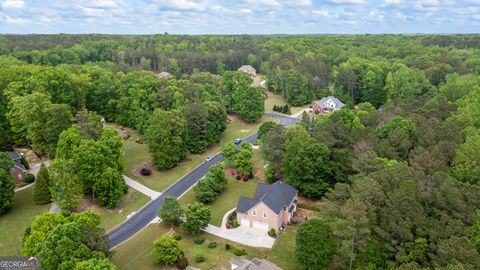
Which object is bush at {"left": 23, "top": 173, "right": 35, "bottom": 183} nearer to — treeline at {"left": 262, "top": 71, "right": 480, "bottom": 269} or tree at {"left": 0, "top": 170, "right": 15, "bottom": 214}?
tree at {"left": 0, "top": 170, "right": 15, "bottom": 214}

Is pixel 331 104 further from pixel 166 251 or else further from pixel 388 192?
pixel 166 251

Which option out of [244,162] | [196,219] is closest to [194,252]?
[196,219]

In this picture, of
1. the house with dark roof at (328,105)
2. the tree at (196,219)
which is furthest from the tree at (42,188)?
the house with dark roof at (328,105)

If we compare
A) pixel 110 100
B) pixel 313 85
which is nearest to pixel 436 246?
pixel 110 100

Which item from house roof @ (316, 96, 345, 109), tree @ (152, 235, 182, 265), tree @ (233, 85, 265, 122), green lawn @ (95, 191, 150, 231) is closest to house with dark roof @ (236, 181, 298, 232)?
tree @ (152, 235, 182, 265)

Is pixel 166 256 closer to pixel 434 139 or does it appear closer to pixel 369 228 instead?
pixel 369 228

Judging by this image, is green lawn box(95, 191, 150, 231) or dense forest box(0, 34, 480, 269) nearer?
dense forest box(0, 34, 480, 269)
